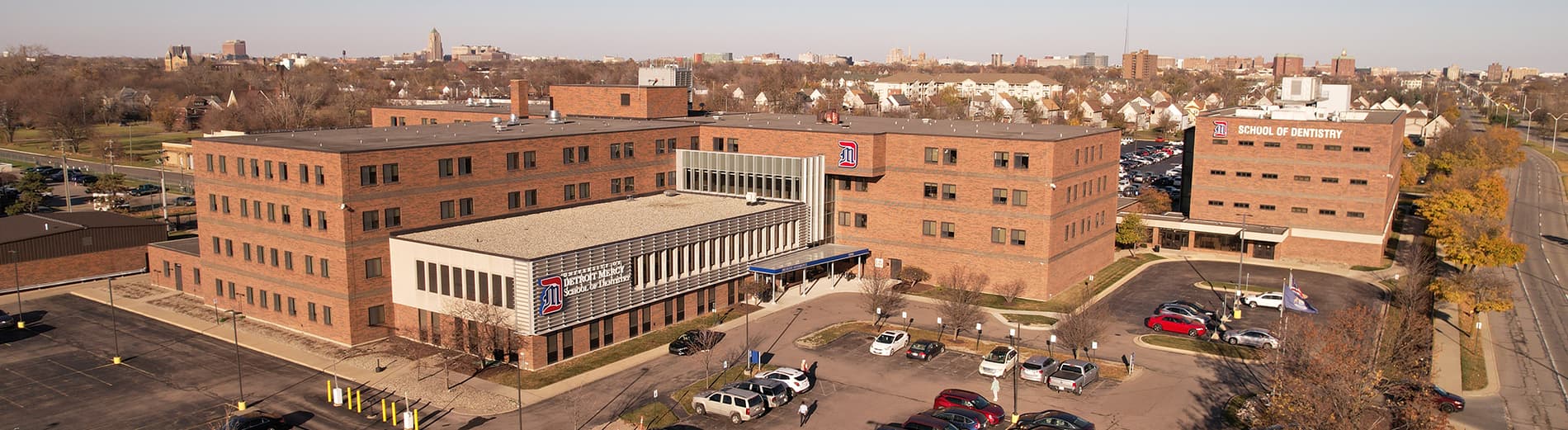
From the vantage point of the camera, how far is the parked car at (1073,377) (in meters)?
46.1

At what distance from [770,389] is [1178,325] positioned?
26778 mm

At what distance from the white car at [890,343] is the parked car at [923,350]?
0.67 metres

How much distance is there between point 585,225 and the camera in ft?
191

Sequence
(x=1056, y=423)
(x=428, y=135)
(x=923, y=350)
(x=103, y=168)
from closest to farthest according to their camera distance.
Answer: (x=1056, y=423), (x=923, y=350), (x=428, y=135), (x=103, y=168)

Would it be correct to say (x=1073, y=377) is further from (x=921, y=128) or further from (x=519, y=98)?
(x=519, y=98)

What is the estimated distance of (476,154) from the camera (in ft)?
193

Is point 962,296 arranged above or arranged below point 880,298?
above

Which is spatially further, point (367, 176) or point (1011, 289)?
point (1011, 289)

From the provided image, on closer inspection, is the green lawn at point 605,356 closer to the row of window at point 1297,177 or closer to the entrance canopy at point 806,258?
the entrance canopy at point 806,258

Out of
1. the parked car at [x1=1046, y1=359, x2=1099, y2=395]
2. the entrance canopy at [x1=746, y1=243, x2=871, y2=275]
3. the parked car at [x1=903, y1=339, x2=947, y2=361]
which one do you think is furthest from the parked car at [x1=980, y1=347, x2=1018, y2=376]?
the entrance canopy at [x1=746, y1=243, x2=871, y2=275]

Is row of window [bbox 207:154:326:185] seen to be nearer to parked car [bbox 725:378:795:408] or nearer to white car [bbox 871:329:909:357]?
parked car [bbox 725:378:795:408]

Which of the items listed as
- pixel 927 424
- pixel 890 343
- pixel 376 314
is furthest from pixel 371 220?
pixel 927 424

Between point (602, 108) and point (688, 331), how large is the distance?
33183 millimetres

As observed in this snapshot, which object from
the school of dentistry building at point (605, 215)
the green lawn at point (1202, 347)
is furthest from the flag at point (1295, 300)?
the school of dentistry building at point (605, 215)
